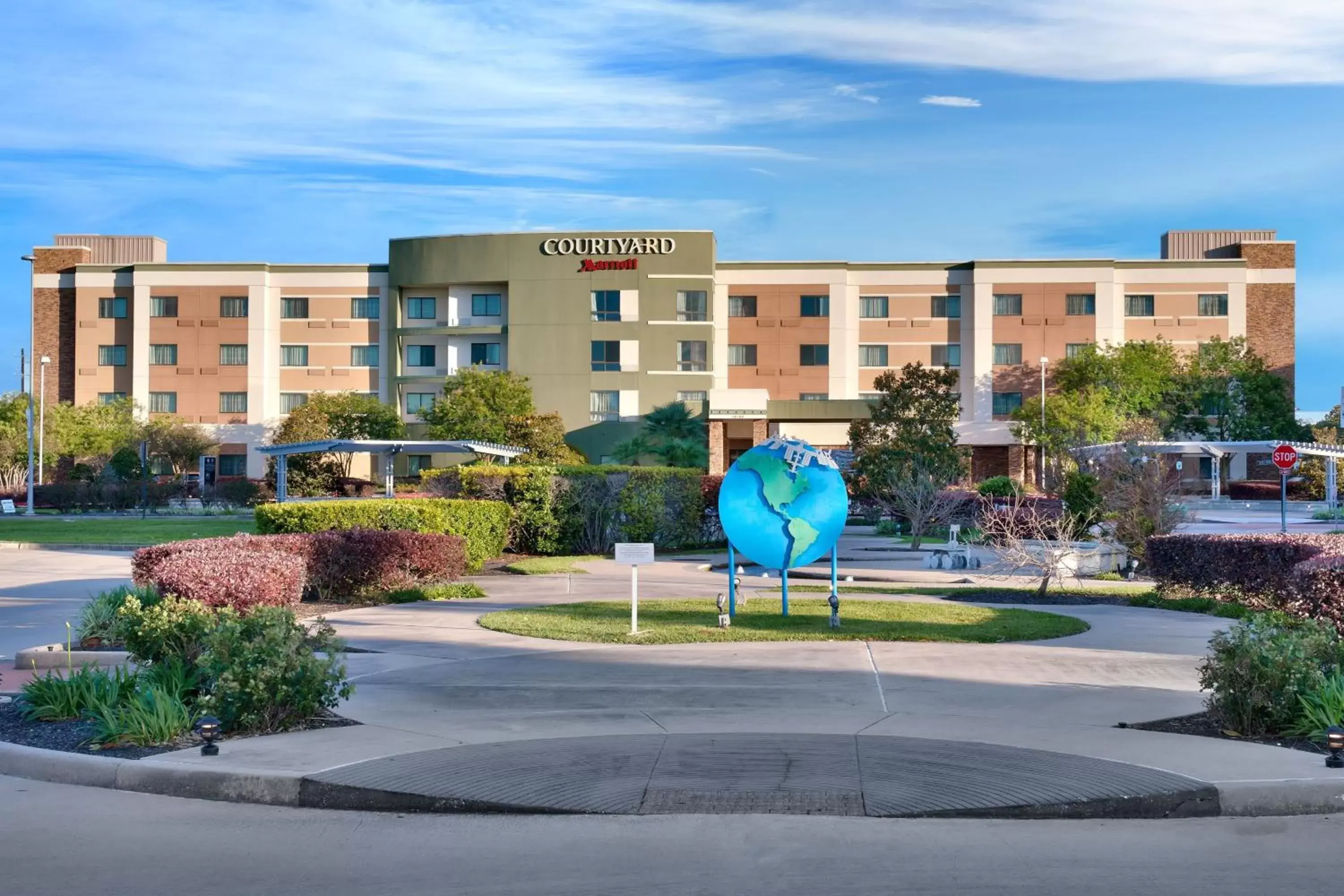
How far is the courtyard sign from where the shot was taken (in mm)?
73188

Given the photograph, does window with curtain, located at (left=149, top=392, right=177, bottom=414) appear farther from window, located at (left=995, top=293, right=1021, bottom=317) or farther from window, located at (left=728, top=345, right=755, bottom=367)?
window, located at (left=995, top=293, right=1021, bottom=317)

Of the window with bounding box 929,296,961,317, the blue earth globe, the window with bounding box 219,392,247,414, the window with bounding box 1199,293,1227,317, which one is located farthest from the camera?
the window with bounding box 219,392,247,414

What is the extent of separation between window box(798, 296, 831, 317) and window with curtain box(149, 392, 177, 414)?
131ft

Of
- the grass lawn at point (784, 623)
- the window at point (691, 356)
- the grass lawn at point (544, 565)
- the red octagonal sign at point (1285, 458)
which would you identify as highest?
the window at point (691, 356)

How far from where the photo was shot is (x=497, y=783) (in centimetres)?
811

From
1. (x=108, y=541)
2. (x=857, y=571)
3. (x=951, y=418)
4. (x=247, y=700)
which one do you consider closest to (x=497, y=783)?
(x=247, y=700)

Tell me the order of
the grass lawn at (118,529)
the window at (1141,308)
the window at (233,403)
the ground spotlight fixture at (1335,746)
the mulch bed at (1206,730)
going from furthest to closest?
1. the window at (233,403)
2. the window at (1141,308)
3. the grass lawn at (118,529)
4. the mulch bed at (1206,730)
5. the ground spotlight fixture at (1335,746)

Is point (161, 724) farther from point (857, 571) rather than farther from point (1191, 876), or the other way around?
point (857, 571)

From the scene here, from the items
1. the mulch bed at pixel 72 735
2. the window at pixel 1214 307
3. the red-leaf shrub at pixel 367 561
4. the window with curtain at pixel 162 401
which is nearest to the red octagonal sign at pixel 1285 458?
the red-leaf shrub at pixel 367 561

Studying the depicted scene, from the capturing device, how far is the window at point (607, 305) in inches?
2889

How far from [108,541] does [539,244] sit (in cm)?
4227

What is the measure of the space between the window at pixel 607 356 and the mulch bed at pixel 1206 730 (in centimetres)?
6417

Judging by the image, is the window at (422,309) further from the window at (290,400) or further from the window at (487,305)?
the window at (290,400)

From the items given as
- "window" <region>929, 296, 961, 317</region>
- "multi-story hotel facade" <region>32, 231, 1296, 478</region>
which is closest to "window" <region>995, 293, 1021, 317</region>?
"multi-story hotel facade" <region>32, 231, 1296, 478</region>
